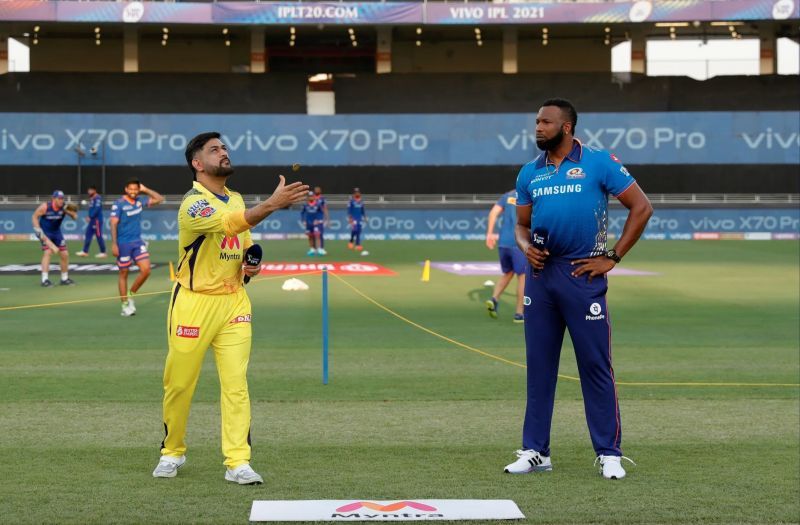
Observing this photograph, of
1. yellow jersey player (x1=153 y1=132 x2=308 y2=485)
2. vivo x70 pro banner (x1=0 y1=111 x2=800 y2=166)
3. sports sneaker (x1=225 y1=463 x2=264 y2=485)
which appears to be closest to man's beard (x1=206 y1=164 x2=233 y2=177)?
yellow jersey player (x1=153 y1=132 x2=308 y2=485)

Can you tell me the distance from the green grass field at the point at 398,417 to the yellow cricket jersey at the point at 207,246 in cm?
121

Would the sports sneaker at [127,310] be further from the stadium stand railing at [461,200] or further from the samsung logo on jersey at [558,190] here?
the stadium stand railing at [461,200]

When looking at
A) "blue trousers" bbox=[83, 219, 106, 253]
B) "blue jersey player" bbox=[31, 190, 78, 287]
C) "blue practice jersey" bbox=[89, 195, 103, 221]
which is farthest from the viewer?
"blue trousers" bbox=[83, 219, 106, 253]

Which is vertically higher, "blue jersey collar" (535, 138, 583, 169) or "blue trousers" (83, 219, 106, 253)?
"blue jersey collar" (535, 138, 583, 169)

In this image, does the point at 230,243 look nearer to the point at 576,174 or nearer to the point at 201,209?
the point at 201,209

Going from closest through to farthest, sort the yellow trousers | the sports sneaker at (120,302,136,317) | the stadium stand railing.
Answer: the yellow trousers < the sports sneaker at (120,302,136,317) < the stadium stand railing

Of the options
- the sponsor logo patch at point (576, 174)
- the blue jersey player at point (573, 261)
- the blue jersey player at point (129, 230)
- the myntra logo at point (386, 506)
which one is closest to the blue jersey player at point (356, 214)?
the blue jersey player at point (129, 230)

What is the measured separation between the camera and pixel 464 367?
39.8 feet

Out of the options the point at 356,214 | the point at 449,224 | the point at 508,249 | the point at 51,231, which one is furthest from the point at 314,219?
the point at 508,249

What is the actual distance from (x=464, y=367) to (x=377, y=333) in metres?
3.23

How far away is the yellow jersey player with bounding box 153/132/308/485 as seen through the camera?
6.78 metres

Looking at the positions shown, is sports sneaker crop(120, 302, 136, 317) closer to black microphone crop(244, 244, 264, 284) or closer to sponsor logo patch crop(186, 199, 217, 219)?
black microphone crop(244, 244, 264, 284)

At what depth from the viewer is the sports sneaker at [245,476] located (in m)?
6.70

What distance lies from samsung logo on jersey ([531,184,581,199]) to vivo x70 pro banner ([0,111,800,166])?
146ft
